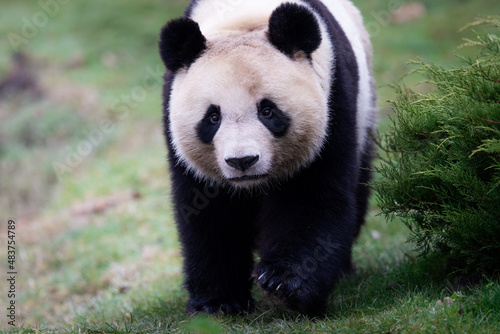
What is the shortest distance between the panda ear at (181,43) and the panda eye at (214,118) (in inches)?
19.0

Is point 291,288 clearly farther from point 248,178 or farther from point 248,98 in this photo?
point 248,98

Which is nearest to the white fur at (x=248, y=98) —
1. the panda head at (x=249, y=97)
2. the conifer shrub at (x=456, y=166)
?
the panda head at (x=249, y=97)

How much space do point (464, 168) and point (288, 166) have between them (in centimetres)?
119

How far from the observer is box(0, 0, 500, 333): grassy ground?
427 centimetres

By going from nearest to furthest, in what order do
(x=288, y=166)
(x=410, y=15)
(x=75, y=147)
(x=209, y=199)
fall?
(x=288, y=166), (x=209, y=199), (x=75, y=147), (x=410, y=15)

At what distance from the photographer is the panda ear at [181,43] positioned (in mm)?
4242

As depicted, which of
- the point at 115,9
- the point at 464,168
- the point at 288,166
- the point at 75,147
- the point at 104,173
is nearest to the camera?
the point at 464,168

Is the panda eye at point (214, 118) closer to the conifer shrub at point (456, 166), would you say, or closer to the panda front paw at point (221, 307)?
the conifer shrub at point (456, 166)

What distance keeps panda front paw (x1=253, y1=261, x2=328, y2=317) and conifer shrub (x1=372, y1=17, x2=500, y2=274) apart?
79cm

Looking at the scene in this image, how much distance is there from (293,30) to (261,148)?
85 centimetres

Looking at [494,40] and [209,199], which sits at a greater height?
[494,40]

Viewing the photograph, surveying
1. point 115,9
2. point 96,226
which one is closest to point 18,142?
point 96,226

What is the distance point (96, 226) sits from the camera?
928 cm

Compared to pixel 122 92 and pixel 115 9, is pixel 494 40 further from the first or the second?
pixel 115 9
